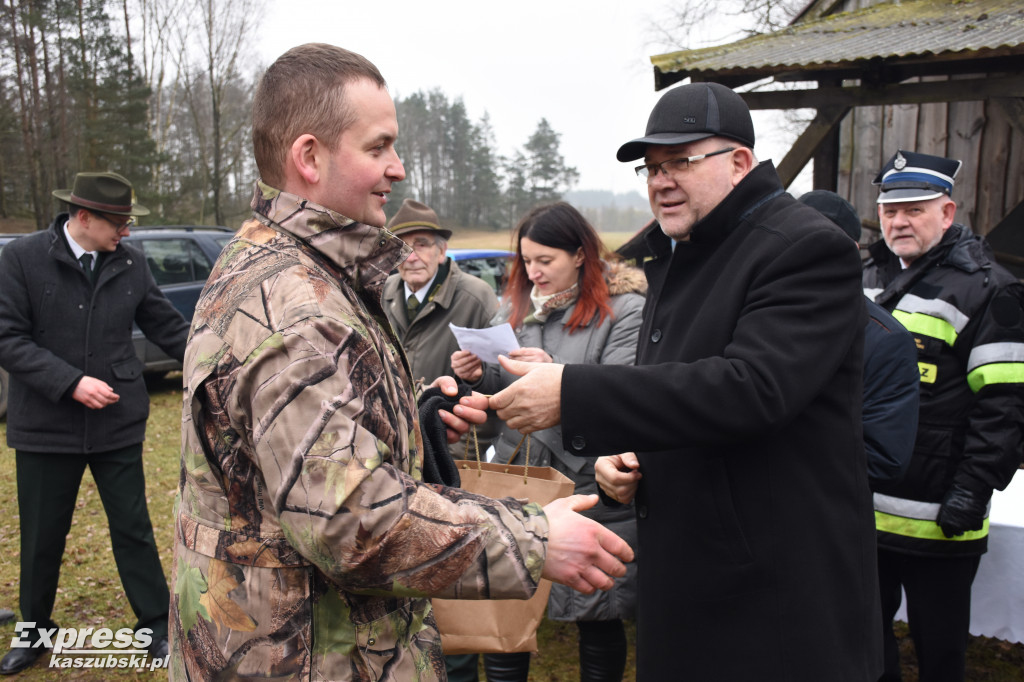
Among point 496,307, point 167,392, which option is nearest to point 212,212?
point 167,392

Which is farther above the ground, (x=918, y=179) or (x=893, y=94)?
(x=893, y=94)

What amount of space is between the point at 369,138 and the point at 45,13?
2983cm

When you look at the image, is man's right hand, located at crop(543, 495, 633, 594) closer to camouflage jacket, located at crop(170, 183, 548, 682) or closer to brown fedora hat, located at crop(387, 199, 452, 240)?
camouflage jacket, located at crop(170, 183, 548, 682)

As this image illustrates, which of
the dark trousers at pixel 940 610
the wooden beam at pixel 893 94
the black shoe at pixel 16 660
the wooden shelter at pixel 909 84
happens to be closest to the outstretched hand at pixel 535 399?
the dark trousers at pixel 940 610

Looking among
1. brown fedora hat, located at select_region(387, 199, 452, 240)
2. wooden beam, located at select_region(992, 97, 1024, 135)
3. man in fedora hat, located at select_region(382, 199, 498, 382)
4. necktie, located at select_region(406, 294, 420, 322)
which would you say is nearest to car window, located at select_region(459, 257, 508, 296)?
brown fedora hat, located at select_region(387, 199, 452, 240)

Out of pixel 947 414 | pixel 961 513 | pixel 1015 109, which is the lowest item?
pixel 961 513

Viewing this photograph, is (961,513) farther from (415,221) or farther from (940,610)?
(415,221)

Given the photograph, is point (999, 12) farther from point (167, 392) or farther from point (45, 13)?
point (45, 13)

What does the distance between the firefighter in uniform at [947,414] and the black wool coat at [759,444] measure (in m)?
1.31

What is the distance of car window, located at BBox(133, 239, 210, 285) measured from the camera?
33.3ft

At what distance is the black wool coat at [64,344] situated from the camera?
381cm

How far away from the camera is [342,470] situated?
1253mm

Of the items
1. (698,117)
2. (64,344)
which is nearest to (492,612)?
(698,117)

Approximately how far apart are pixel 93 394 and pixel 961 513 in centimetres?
398
